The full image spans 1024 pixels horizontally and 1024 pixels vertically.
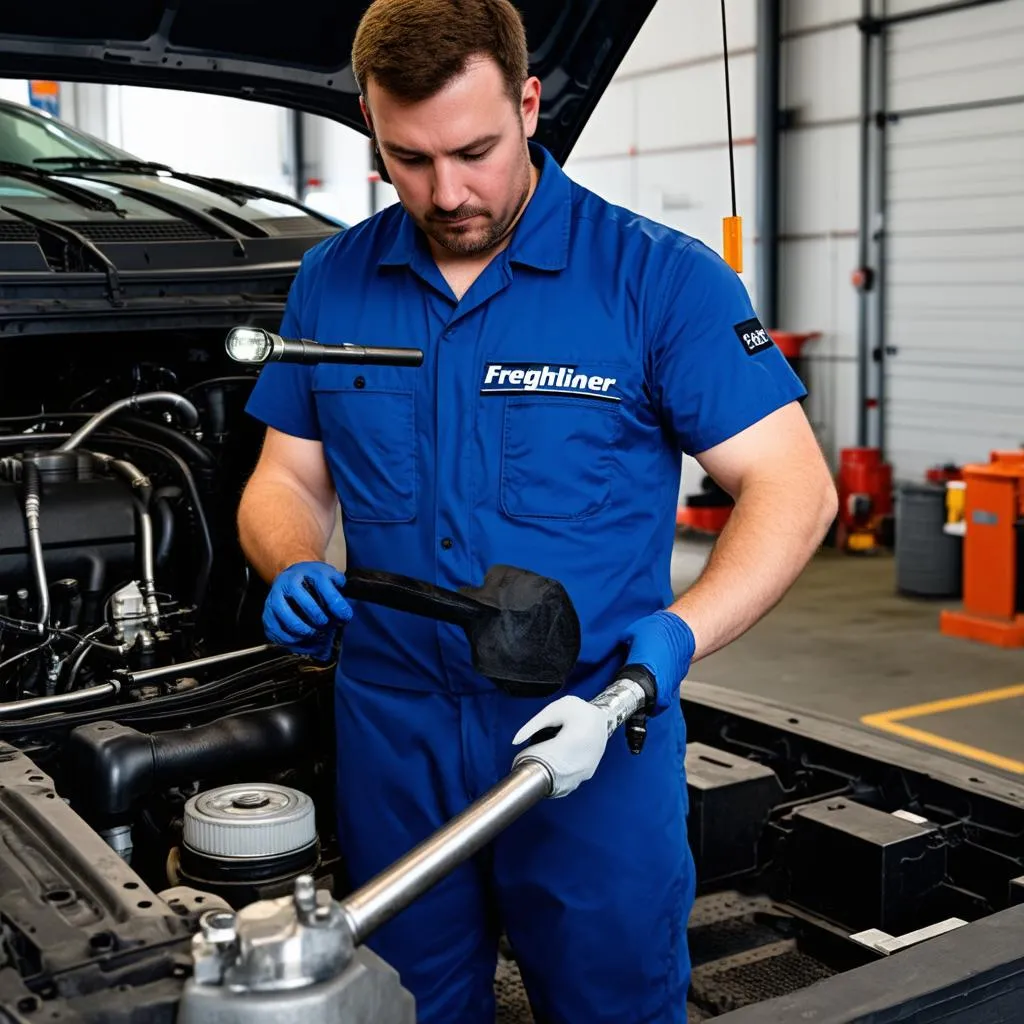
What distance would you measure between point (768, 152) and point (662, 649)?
766 cm

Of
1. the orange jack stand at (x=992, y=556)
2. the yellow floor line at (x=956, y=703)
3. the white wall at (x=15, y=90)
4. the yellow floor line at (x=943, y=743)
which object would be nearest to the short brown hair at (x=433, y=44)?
the yellow floor line at (x=943, y=743)

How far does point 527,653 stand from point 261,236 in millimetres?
1468

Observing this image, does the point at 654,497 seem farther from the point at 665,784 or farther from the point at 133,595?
the point at 133,595

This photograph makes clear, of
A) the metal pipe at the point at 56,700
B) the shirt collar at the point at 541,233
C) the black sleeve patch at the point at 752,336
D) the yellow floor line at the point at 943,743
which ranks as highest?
the shirt collar at the point at 541,233

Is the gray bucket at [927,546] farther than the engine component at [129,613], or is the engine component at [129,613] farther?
the gray bucket at [927,546]

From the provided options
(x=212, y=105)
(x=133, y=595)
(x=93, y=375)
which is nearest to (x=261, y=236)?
(x=93, y=375)

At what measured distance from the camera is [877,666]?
569 cm

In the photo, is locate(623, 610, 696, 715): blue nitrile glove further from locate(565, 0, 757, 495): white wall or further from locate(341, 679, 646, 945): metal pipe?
locate(565, 0, 757, 495): white wall

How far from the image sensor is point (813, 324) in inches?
350

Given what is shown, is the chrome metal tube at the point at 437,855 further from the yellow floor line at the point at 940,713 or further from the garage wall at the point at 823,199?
the garage wall at the point at 823,199

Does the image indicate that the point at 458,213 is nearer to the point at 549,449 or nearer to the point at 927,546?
the point at 549,449

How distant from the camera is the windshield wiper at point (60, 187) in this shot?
2732 mm

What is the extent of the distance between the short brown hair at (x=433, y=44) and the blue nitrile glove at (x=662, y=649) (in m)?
0.68

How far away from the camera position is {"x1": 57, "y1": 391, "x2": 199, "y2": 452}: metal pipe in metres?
2.36
